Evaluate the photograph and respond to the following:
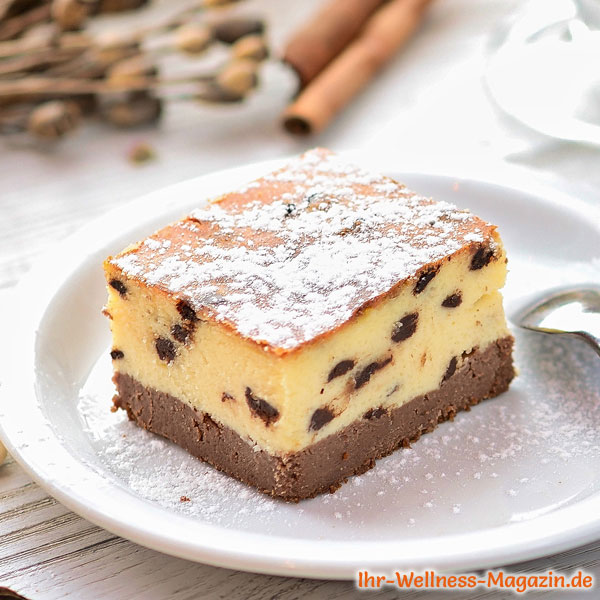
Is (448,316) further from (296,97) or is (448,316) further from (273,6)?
(273,6)

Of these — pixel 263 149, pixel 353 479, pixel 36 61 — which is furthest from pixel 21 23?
pixel 353 479

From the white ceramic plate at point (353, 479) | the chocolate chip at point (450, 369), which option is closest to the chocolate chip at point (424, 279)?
the chocolate chip at point (450, 369)

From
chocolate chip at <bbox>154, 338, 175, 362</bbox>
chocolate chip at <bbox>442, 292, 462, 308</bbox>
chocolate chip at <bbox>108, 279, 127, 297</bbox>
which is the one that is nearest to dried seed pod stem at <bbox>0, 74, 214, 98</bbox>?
chocolate chip at <bbox>108, 279, 127, 297</bbox>

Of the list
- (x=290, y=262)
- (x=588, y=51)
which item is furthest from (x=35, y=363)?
(x=588, y=51)

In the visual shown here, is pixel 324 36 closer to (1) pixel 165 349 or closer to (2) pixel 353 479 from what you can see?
(1) pixel 165 349

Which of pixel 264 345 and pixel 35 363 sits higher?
pixel 264 345
